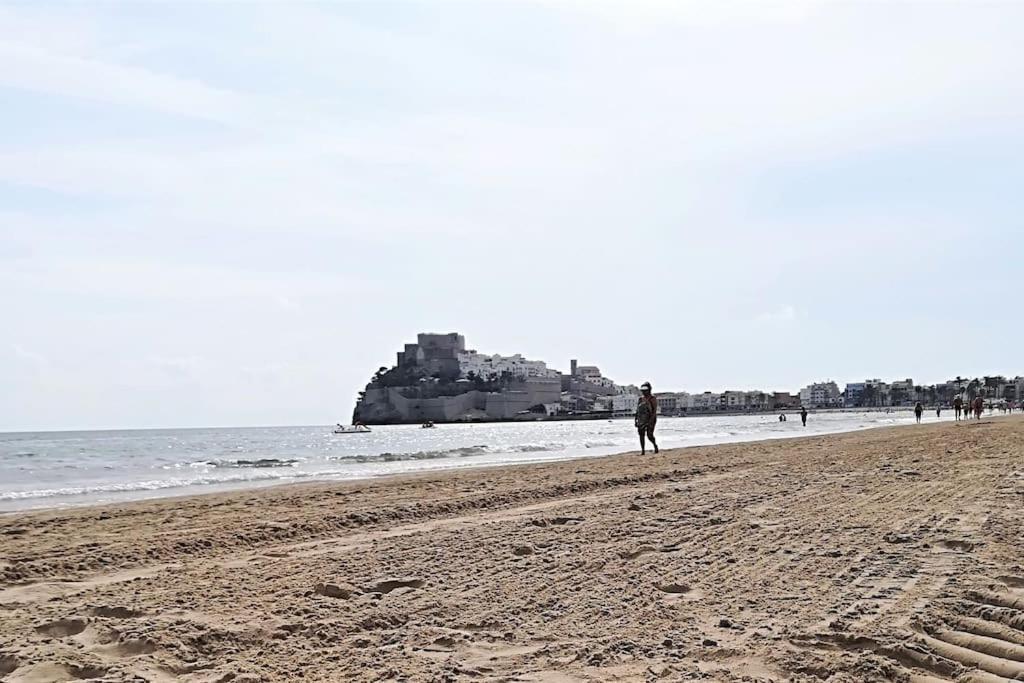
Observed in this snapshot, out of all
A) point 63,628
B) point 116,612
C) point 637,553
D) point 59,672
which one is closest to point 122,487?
point 116,612

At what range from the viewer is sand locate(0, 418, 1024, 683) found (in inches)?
149

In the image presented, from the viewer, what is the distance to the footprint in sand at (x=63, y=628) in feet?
14.7

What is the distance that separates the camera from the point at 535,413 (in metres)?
157

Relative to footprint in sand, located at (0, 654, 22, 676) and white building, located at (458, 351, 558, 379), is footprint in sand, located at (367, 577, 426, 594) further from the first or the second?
white building, located at (458, 351, 558, 379)

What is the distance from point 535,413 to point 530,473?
468 feet

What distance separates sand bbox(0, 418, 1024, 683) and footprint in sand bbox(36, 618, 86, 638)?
0.05 feet

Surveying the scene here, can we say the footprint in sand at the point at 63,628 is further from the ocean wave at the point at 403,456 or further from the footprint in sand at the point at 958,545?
the ocean wave at the point at 403,456

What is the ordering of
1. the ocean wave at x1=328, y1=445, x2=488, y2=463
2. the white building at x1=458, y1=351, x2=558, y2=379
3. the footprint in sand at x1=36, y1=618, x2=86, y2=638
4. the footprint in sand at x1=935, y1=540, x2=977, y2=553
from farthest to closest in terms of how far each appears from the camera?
the white building at x1=458, y1=351, x2=558, y2=379 < the ocean wave at x1=328, y1=445, x2=488, y2=463 < the footprint in sand at x1=935, y1=540, x2=977, y2=553 < the footprint in sand at x1=36, y1=618, x2=86, y2=638

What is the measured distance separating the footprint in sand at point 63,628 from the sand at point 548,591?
0.6 inches

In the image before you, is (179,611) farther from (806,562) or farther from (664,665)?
(806,562)

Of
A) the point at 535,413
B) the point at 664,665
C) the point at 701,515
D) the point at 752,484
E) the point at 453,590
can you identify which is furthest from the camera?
the point at 535,413

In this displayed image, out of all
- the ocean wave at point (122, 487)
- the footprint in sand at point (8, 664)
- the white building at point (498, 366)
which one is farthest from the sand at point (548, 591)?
the white building at point (498, 366)

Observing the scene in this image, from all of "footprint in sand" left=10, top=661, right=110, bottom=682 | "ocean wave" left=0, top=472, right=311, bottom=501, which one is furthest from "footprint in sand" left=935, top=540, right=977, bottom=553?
"ocean wave" left=0, top=472, right=311, bottom=501

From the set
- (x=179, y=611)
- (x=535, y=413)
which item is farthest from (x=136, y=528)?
(x=535, y=413)
